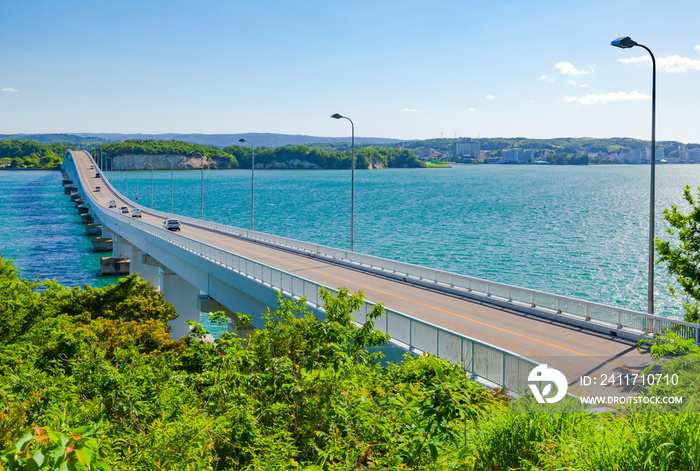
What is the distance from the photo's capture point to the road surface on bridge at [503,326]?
56.9 ft

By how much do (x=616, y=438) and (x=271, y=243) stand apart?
46.4 m

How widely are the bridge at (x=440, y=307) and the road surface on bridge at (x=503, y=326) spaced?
0.13 ft

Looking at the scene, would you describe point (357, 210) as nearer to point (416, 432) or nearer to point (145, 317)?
point (145, 317)

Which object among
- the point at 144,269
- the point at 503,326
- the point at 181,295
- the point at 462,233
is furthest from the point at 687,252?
the point at 462,233

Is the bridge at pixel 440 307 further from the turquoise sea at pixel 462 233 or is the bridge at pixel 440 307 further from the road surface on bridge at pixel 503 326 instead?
the turquoise sea at pixel 462 233

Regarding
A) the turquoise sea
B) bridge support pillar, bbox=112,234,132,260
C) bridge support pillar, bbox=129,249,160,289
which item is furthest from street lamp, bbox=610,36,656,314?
bridge support pillar, bbox=112,234,132,260

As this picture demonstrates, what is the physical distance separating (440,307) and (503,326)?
3.81 m

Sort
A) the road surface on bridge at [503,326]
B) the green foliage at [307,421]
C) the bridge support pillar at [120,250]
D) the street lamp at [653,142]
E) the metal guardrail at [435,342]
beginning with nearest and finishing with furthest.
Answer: the green foliage at [307,421], the metal guardrail at [435,342], the road surface on bridge at [503,326], the street lamp at [653,142], the bridge support pillar at [120,250]

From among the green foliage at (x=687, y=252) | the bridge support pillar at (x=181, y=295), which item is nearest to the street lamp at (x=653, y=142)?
the green foliage at (x=687, y=252)

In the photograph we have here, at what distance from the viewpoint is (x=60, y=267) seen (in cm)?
6756

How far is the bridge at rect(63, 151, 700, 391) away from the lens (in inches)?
627

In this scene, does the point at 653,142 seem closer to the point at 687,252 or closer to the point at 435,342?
the point at 687,252

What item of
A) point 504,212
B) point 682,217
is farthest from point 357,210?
point 682,217

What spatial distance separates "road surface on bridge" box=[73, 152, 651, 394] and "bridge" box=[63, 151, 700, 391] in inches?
1.5
